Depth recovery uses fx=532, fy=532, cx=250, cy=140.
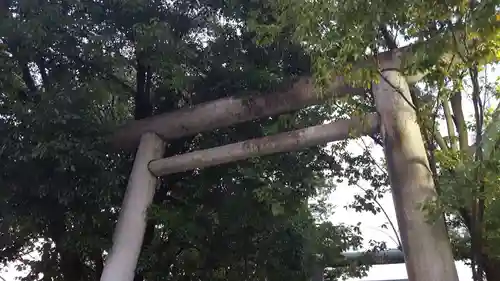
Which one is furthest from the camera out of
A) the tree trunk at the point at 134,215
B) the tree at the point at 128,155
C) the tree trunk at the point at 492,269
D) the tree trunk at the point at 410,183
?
the tree trunk at the point at 134,215

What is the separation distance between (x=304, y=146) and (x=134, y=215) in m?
1.75

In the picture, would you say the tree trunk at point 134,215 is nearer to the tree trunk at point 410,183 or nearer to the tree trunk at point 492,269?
the tree trunk at point 410,183

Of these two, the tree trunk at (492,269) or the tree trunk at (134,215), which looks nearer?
the tree trunk at (492,269)

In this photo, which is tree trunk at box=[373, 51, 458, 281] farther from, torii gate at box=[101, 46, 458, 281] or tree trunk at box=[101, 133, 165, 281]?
tree trunk at box=[101, 133, 165, 281]

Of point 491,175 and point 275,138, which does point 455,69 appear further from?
point 275,138

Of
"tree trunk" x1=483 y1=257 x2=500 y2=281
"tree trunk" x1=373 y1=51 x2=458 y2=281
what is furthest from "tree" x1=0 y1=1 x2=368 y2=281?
"tree trunk" x1=483 y1=257 x2=500 y2=281

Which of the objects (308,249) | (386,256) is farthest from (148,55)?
(386,256)

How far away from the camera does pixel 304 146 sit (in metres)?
4.66

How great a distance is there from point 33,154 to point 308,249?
10.1 feet

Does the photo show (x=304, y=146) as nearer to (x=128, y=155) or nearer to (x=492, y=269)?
(x=492, y=269)

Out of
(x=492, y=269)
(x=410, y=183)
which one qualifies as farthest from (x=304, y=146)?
(x=492, y=269)

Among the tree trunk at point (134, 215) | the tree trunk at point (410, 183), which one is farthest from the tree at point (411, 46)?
the tree trunk at point (134, 215)

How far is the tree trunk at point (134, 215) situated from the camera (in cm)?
482

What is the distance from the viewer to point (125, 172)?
A: 568cm
